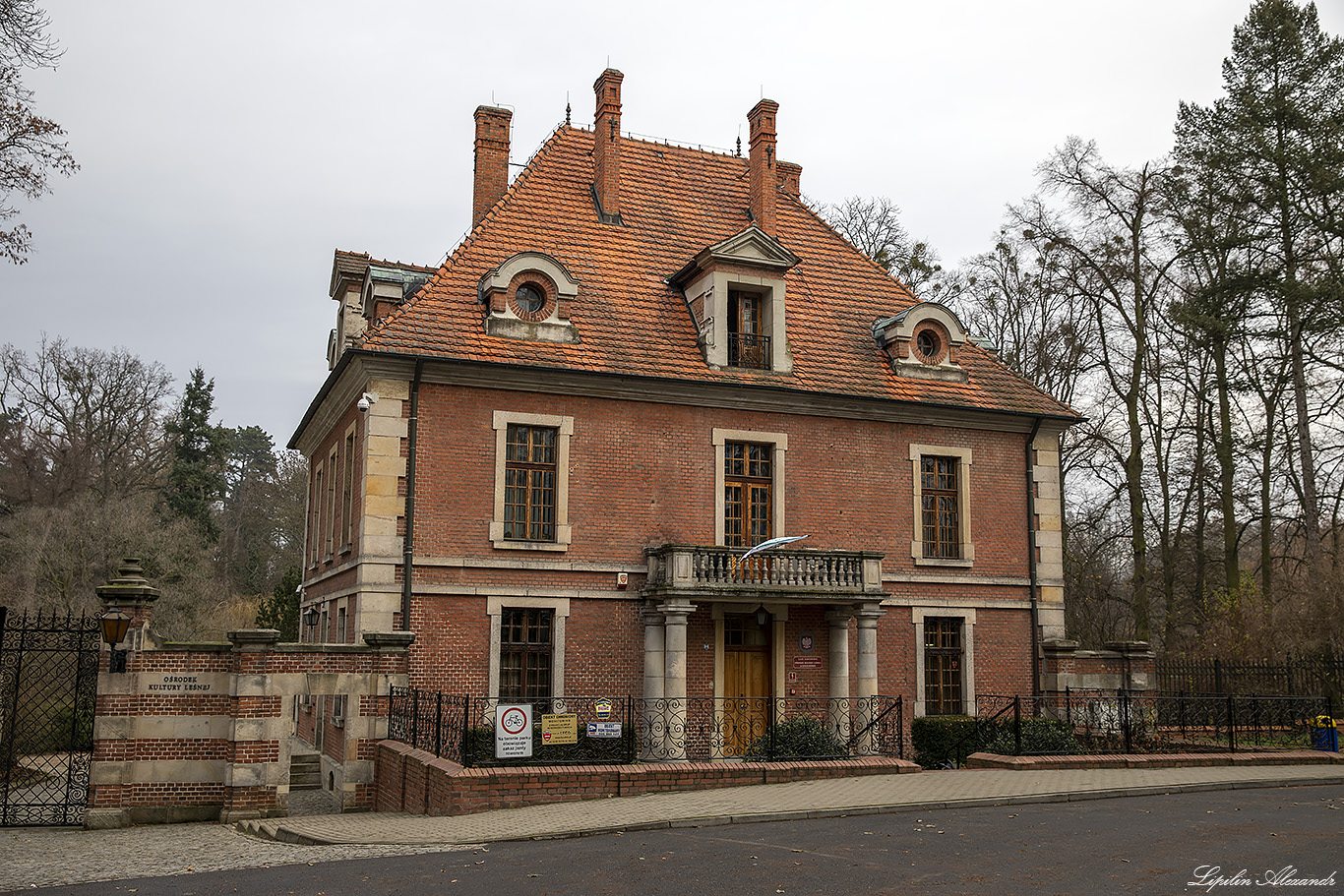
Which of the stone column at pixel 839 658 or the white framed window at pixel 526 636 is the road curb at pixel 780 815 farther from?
the stone column at pixel 839 658

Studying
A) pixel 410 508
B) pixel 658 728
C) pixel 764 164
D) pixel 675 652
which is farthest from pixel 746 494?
pixel 764 164

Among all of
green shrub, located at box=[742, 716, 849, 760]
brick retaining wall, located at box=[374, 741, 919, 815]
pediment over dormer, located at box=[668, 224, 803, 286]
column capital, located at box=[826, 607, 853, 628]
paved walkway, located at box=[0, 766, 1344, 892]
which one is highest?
pediment over dormer, located at box=[668, 224, 803, 286]

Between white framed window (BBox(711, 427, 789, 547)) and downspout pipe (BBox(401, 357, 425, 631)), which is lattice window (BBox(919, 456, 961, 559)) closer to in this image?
white framed window (BBox(711, 427, 789, 547))

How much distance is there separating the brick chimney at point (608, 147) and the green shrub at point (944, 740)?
12584 mm

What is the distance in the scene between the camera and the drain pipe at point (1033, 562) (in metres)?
23.8

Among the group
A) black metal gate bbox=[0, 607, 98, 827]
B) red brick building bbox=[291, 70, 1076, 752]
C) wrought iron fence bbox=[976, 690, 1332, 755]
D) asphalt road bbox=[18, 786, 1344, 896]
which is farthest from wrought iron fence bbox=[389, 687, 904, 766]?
black metal gate bbox=[0, 607, 98, 827]

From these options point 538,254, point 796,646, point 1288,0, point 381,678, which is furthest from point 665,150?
point 1288,0

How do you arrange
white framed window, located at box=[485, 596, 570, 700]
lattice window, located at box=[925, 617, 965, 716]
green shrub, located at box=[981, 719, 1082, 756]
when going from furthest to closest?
lattice window, located at box=[925, 617, 965, 716]
white framed window, located at box=[485, 596, 570, 700]
green shrub, located at box=[981, 719, 1082, 756]

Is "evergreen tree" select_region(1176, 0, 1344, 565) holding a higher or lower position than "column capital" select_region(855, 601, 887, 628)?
higher

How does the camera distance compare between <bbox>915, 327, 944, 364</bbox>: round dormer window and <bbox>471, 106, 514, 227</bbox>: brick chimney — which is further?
<bbox>471, 106, 514, 227</bbox>: brick chimney

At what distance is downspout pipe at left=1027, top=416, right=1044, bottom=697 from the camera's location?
23828 mm

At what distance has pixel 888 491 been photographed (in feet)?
76.6

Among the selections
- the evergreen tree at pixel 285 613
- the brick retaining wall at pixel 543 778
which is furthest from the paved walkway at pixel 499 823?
the evergreen tree at pixel 285 613

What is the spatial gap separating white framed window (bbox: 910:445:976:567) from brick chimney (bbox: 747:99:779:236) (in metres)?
6.64
